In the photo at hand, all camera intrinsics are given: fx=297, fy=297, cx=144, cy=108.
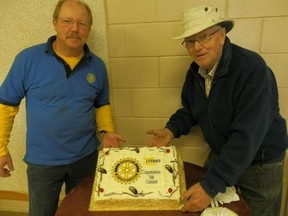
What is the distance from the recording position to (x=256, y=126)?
42.3 inches

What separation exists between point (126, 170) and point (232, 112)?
480mm

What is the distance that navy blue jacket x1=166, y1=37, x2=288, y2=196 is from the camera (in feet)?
3.54

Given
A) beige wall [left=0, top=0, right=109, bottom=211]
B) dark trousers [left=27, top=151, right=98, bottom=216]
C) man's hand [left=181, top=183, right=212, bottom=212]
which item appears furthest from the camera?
beige wall [left=0, top=0, right=109, bottom=211]

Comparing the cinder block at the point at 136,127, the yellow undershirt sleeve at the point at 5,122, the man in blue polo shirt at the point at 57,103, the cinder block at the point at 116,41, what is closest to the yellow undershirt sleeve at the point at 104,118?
the man in blue polo shirt at the point at 57,103

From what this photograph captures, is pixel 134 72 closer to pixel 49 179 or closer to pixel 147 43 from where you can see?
pixel 147 43

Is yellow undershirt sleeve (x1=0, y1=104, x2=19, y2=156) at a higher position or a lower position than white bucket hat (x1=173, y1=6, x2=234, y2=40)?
lower

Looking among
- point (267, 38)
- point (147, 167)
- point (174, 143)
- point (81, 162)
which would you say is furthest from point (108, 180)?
point (267, 38)

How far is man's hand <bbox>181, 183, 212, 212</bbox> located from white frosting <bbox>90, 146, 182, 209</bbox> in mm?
40

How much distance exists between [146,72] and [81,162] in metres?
0.58

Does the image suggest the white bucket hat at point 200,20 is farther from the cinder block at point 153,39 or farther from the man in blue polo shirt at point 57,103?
the man in blue polo shirt at point 57,103

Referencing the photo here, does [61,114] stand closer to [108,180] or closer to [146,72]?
[108,180]

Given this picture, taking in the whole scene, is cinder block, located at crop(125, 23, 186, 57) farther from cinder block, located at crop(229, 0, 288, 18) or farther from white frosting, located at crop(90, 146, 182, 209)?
white frosting, located at crop(90, 146, 182, 209)

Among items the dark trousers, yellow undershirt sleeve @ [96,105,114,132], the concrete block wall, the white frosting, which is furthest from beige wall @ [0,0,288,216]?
the white frosting

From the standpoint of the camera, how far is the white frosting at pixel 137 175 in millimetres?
1099
